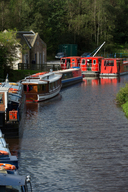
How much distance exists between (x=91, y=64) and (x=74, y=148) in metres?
43.5

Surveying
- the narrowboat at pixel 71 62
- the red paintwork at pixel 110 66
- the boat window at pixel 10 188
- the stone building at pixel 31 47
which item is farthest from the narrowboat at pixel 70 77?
the boat window at pixel 10 188

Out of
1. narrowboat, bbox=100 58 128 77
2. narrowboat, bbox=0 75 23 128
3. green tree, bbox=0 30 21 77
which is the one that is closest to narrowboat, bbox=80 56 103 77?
narrowboat, bbox=100 58 128 77

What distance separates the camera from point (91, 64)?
198ft

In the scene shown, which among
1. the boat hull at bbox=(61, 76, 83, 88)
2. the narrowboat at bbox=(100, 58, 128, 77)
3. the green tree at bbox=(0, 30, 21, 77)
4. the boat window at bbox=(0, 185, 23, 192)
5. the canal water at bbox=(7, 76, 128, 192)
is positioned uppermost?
the green tree at bbox=(0, 30, 21, 77)

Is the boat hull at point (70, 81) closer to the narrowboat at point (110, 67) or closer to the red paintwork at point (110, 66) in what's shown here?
the narrowboat at point (110, 67)

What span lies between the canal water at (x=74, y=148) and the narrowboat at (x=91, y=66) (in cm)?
2899

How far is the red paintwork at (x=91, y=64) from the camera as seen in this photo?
59688 mm

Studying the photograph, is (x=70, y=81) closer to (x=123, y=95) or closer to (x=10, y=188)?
(x=123, y=95)

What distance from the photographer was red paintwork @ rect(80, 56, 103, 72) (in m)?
59.7

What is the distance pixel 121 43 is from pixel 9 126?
9631 cm

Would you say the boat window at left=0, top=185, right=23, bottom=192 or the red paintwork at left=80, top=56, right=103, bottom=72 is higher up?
the red paintwork at left=80, top=56, right=103, bottom=72

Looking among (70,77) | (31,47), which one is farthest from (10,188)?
(31,47)

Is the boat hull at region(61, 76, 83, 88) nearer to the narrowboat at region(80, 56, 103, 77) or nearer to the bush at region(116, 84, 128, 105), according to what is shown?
the narrowboat at region(80, 56, 103, 77)

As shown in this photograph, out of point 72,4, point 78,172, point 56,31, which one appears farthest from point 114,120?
point 72,4
